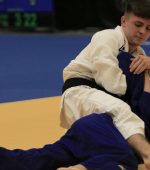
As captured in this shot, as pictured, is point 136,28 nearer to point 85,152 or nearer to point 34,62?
point 85,152

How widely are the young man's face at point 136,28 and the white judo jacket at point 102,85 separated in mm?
39

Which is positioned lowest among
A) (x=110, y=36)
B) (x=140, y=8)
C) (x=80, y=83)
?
(x=80, y=83)

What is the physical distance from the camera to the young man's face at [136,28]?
3121 millimetres

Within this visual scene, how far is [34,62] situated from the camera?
699cm

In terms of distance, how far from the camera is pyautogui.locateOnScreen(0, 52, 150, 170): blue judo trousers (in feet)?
8.52

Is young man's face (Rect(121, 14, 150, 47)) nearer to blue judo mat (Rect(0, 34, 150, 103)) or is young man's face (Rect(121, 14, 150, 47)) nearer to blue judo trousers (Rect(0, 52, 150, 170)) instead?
blue judo trousers (Rect(0, 52, 150, 170))

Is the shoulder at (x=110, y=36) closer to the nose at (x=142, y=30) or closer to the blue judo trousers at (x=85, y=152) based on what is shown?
the nose at (x=142, y=30)

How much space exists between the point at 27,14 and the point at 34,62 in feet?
9.73

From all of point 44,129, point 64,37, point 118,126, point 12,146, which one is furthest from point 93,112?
point 64,37

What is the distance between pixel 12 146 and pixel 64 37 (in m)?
6.12

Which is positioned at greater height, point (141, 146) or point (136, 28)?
point (136, 28)

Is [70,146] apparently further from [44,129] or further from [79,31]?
[79,31]

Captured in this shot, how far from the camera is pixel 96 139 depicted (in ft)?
8.79

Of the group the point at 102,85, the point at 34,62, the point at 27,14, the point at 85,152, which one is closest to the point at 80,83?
the point at 102,85
